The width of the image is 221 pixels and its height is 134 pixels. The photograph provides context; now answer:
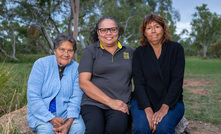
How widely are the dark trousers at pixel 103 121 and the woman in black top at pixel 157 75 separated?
19 centimetres

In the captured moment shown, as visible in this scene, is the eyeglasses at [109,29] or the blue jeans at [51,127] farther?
the eyeglasses at [109,29]

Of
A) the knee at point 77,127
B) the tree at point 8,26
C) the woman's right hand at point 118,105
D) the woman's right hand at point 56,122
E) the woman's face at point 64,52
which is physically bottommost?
the knee at point 77,127

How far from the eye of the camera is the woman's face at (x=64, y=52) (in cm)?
269

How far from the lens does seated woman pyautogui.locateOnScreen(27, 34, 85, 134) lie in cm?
244

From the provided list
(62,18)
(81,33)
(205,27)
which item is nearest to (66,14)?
(62,18)

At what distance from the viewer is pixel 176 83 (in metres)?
2.64

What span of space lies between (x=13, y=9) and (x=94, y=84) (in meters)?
17.5

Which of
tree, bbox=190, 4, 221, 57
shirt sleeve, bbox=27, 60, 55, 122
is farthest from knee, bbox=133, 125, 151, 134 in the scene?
tree, bbox=190, 4, 221, 57

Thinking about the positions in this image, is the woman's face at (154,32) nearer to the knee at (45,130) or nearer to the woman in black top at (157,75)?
the woman in black top at (157,75)

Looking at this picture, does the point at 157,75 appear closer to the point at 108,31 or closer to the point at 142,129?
the point at 142,129

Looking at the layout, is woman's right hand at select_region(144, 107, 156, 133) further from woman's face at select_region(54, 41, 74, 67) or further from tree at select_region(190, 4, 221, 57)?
tree at select_region(190, 4, 221, 57)

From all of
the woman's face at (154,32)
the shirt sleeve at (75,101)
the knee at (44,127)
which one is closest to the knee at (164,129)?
the shirt sleeve at (75,101)

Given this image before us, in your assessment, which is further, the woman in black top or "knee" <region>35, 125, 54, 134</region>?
the woman in black top

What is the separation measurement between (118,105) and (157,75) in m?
0.63
